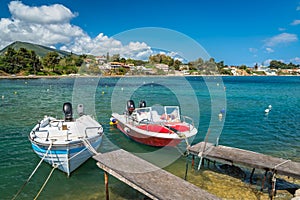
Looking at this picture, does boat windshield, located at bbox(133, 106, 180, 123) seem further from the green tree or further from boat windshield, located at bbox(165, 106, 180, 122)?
the green tree

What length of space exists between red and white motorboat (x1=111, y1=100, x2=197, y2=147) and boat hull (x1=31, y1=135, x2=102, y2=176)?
395 centimetres

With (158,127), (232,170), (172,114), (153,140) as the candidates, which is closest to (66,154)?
(153,140)

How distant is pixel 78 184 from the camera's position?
10.0 meters

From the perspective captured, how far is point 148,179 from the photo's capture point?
7.54 metres

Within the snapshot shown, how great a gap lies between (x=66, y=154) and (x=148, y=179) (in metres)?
4.41

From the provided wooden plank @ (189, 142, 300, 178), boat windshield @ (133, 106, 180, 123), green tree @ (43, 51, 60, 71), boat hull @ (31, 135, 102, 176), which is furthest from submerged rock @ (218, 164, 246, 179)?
green tree @ (43, 51, 60, 71)

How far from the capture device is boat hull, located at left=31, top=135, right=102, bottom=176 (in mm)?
10006

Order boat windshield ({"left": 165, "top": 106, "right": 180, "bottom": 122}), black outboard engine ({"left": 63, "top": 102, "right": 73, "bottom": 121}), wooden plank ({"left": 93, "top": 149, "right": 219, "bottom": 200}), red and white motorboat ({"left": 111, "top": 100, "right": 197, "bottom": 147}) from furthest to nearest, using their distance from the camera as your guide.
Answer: boat windshield ({"left": 165, "top": 106, "right": 180, "bottom": 122}) < black outboard engine ({"left": 63, "top": 102, "right": 73, "bottom": 121}) < red and white motorboat ({"left": 111, "top": 100, "right": 197, "bottom": 147}) < wooden plank ({"left": 93, "top": 149, "right": 219, "bottom": 200})

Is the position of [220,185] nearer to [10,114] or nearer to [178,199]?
[178,199]

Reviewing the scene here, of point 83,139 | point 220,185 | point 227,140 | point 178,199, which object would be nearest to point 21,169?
point 83,139

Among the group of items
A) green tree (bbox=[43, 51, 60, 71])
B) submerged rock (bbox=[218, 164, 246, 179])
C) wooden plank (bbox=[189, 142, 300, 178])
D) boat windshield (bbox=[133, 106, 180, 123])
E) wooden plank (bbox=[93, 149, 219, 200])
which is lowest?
submerged rock (bbox=[218, 164, 246, 179])

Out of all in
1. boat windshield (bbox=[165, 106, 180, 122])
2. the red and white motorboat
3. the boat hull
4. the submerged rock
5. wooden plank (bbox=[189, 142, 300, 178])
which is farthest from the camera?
boat windshield (bbox=[165, 106, 180, 122])

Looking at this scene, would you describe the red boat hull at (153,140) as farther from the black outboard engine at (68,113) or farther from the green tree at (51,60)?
the green tree at (51,60)

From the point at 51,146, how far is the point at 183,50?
24.6ft
